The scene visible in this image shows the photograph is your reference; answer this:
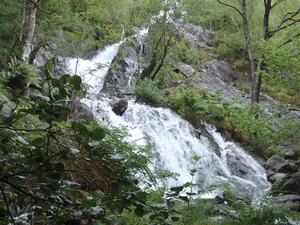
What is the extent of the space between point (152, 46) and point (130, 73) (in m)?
2.87

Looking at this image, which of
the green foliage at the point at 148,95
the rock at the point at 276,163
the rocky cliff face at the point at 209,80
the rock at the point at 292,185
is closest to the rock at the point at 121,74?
the rocky cliff face at the point at 209,80

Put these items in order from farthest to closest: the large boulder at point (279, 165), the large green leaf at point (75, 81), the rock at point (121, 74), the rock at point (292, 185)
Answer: the rock at point (121, 74), the large boulder at point (279, 165), the rock at point (292, 185), the large green leaf at point (75, 81)

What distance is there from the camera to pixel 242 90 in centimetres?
2083

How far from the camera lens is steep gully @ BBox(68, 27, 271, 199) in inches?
388

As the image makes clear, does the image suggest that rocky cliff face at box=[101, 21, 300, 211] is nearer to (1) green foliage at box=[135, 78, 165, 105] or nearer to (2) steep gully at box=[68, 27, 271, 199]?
(2) steep gully at box=[68, 27, 271, 199]

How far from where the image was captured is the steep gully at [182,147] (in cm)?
987

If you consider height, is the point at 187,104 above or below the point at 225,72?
below

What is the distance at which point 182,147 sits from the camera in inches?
420

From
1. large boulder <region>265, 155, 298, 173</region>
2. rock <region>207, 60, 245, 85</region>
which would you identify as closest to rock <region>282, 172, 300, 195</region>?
large boulder <region>265, 155, 298, 173</region>

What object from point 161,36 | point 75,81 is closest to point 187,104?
point 161,36

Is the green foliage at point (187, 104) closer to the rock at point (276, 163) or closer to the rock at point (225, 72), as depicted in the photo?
→ the rock at point (276, 163)

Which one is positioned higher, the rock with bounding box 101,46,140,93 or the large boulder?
the rock with bounding box 101,46,140,93

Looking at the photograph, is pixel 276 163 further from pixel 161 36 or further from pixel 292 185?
pixel 161 36

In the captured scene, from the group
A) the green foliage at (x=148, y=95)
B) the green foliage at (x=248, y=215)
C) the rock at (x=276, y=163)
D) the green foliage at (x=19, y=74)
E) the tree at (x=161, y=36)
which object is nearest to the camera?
the green foliage at (x=248, y=215)
